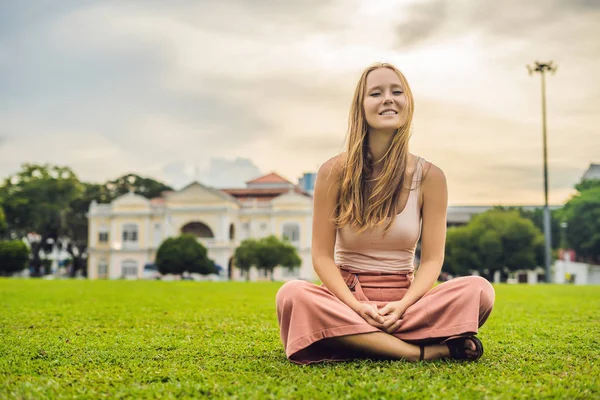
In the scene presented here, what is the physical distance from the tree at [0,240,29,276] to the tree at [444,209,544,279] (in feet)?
75.9

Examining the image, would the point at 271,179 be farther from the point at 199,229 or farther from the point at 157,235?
the point at 157,235

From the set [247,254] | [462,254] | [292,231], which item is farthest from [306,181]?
Answer: [247,254]

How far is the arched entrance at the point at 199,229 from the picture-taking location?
149ft

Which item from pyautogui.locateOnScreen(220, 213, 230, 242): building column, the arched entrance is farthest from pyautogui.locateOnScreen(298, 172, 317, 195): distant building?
pyautogui.locateOnScreen(220, 213, 230, 242): building column

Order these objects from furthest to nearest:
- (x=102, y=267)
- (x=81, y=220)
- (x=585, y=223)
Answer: (x=81, y=220), (x=102, y=267), (x=585, y=223)

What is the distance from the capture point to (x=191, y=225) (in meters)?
45.7

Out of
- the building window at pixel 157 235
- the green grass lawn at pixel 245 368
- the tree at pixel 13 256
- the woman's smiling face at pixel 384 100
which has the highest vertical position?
the building window at pixel 157 235

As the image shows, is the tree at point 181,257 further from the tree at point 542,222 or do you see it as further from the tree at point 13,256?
the tree at point 542,222

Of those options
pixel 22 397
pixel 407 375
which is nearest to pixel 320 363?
pixel 407 375

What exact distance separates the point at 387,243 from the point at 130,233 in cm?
4402

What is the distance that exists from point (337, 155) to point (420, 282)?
81 cm

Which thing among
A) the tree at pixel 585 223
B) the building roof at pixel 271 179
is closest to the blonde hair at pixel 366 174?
the tree at pixel 585 223

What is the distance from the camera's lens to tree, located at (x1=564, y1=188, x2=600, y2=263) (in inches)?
1548

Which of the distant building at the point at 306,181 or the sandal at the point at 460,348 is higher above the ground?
the distant building at the point at 306,181
